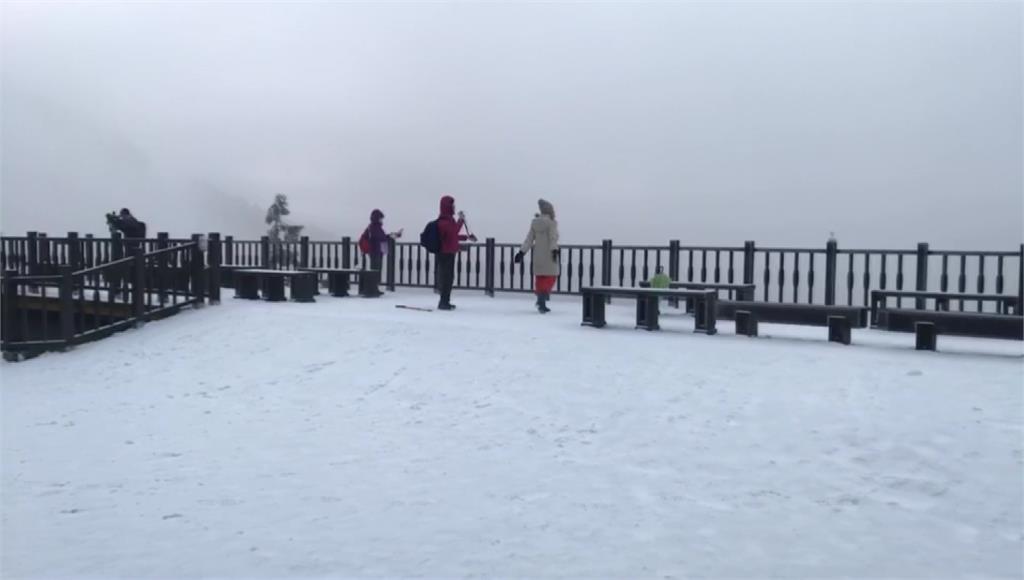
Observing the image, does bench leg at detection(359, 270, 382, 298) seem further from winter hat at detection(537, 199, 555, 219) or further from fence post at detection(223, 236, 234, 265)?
fence post at detection(223, 236, 234, 265)

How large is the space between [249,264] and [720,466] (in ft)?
75.5

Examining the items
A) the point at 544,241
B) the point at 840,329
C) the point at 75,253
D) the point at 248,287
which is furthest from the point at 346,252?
the point at 840,329

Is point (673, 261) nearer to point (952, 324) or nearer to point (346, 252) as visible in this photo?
point (952, 324)

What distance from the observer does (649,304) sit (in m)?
13.4

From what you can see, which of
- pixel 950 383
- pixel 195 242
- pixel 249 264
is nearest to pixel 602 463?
pixel 950 383

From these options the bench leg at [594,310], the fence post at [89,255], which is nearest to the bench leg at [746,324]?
the bench leg at [594,310]

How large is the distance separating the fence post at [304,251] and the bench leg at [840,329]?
1711cm

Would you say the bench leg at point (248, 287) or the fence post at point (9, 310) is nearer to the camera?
the fence post at point (9, 310)

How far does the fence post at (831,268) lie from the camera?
1688 centimetres

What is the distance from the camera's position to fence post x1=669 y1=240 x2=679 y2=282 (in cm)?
1838

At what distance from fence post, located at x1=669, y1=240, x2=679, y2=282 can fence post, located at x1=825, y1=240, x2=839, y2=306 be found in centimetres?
306

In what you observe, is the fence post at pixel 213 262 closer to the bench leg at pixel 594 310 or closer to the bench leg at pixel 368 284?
the bench leg at pixel 368 284

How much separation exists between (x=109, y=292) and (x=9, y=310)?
1945 millimetres

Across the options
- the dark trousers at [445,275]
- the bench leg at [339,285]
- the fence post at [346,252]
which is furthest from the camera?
the fence post at [346,252]
